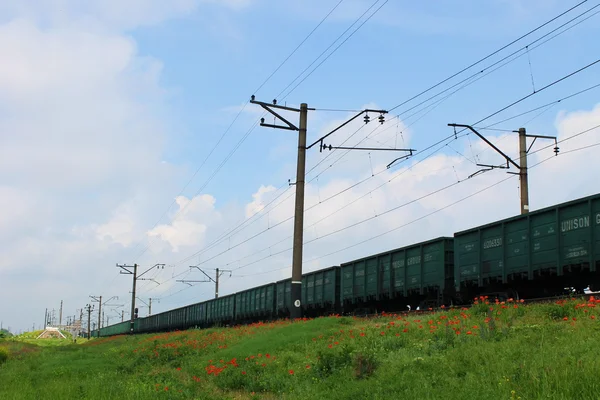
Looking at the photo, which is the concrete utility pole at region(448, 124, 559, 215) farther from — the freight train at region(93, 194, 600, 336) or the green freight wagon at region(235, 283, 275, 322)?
the green freight wagon at region(235, 283, 275, 322)

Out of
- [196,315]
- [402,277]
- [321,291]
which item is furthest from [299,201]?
[196,315]

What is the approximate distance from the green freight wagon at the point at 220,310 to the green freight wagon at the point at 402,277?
61.8 feet

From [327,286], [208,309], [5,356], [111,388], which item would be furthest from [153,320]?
[111,388]

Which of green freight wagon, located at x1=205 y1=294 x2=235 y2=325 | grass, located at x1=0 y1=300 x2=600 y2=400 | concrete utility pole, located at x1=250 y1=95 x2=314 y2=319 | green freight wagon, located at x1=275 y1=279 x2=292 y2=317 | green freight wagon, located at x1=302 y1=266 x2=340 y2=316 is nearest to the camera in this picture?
grass, located at x1=0 y1=300 x2=600 y2=400

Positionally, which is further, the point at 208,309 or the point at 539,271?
the point at 208,309

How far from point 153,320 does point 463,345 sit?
6909 cm

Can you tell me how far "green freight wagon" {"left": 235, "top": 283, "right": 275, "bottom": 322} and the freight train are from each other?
3427 mm

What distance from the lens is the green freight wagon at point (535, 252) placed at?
16.1 m

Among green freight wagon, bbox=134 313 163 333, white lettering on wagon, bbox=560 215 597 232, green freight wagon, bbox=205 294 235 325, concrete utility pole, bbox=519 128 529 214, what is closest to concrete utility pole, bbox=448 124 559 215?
concrete utility pole, bbox=519 128 529 214

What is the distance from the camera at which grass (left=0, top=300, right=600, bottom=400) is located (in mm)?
8438

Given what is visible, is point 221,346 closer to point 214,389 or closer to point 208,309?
point 214,389

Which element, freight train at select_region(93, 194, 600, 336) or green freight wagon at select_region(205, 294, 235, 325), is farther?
green freight wagon at select_region(205, 294, 235, 325)

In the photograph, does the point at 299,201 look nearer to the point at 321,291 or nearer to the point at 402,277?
the point at 402,277

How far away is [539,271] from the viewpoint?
17.5 metres
